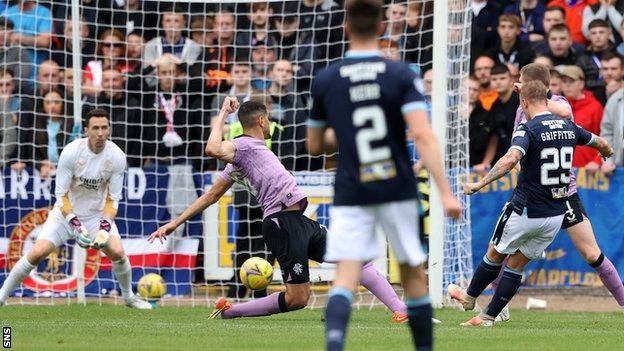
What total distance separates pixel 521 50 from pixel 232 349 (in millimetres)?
9324

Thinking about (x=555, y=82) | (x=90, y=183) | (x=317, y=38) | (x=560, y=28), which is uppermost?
(x=560, y=28)

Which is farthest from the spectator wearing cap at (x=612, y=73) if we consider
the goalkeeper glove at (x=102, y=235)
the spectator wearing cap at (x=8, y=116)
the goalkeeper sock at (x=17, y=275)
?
the spectator wearing cap at (x=8, y=116)

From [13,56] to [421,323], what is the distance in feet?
37.9

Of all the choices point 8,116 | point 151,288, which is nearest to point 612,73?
point 151,288

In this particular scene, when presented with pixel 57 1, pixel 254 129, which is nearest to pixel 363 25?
pixel 254 129

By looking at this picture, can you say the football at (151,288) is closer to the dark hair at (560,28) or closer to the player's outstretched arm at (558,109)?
the player's outstretched arm at (558,109)

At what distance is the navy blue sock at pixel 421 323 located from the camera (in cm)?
752

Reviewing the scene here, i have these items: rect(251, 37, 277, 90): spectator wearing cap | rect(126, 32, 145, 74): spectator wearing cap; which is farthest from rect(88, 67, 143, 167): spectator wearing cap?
rect(251, 37, 277, 90): spectator wearing cap

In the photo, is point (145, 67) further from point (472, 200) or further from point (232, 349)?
point (232, 349)

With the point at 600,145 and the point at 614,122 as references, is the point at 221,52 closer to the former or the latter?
the point at 614,122

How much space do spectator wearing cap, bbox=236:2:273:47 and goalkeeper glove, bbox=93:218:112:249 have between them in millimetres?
4451

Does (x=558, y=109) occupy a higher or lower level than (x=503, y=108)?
lower

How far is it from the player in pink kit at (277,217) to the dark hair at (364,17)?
4.40m

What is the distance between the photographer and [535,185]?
11.4m
